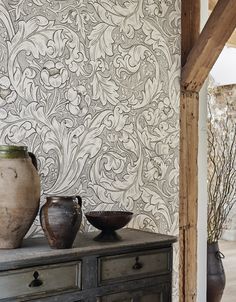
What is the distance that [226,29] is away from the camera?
253 cm

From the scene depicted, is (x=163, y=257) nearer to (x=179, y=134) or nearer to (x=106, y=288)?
(x=106, y=288)

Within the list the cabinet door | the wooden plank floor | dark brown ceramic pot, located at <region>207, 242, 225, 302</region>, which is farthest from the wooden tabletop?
the wooden plank floor

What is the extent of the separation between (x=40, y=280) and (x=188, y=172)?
54.3 inches

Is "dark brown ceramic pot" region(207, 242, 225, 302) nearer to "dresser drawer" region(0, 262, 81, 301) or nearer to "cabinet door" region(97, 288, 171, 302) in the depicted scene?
"cabinet door" region(97, 288, 171, 302)

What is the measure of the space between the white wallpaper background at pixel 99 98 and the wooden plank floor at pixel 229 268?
1476mm

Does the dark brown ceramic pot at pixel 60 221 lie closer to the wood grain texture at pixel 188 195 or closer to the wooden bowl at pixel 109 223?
the wooden bowl at pixel 109 223

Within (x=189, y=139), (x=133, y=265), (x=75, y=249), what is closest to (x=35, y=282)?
(x=75, y=249)

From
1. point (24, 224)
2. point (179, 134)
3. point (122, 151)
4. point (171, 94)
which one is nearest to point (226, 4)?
point (171, 94)

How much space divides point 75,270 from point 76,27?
123 cm

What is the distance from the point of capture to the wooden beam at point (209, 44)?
8.14ft

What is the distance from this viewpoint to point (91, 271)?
5.81 feet

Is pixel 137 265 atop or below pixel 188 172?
below

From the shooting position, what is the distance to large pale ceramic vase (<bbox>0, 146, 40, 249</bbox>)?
1675 millimetres

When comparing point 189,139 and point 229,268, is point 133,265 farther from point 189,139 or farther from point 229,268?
point 229,268
